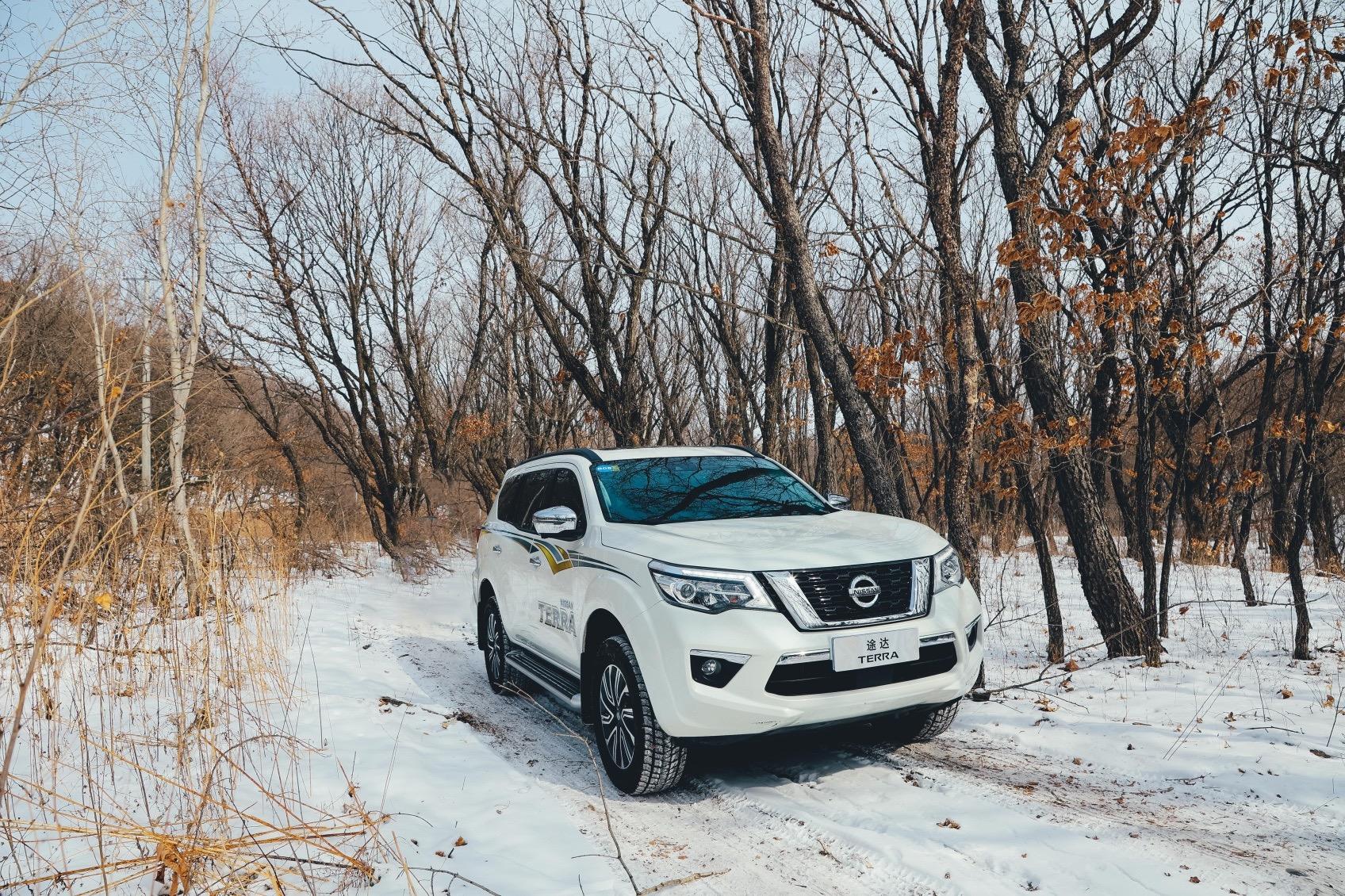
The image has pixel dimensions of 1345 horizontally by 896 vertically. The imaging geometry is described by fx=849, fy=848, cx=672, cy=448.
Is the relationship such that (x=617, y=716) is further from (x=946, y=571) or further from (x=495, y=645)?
(x=495, y=645)

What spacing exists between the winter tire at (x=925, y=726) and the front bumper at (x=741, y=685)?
81cm

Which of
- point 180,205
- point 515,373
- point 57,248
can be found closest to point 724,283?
point 515,373

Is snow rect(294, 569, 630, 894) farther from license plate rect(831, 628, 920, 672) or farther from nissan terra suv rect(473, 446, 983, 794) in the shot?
license plate rect(831, 628, 920, 672)

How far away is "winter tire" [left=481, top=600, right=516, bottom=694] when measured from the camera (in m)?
6.92

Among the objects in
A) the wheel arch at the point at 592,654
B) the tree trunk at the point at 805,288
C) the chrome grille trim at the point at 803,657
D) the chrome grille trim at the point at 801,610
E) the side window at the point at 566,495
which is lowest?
the wheel arch at the point at 592,654

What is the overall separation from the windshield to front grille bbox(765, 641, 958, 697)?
4.56 ft

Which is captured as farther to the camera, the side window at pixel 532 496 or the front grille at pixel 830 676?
the side window at pixel 532 496

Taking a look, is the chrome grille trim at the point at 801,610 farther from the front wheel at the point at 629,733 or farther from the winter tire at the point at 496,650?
the winter tire at the point at 496,650

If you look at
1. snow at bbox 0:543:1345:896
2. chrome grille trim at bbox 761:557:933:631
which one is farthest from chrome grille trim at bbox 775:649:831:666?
snow at bbox 0:543:1345:896

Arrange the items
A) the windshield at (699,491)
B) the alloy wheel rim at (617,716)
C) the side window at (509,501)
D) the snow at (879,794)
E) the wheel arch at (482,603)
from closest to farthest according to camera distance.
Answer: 1. the snow at (879,794)
2. the alloy wheel rim at (617,716)
3. the windshield at (699,491)
4. the side window at (509,501)
5. the wheel arch at (482,603)

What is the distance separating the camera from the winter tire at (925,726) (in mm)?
5047

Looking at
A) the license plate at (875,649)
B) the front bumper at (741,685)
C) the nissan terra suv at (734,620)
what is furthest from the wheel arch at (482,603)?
the license plate at (875,649)

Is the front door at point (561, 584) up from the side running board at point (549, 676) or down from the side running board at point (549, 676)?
up

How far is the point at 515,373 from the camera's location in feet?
80.9
